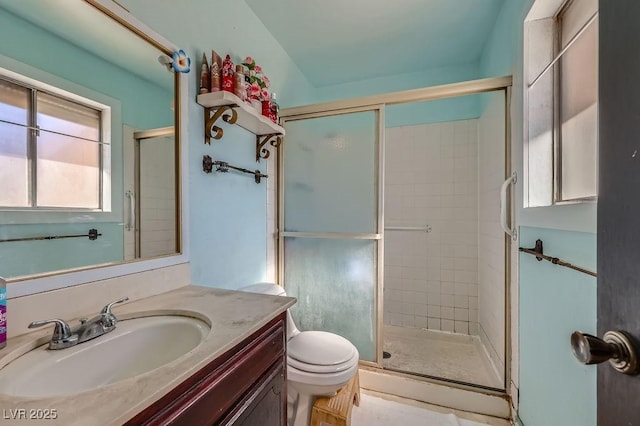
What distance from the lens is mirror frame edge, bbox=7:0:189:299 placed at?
738mm

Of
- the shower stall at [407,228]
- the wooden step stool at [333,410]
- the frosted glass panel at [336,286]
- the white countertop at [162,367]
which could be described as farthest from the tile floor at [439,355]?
the white countertop at [162,367]

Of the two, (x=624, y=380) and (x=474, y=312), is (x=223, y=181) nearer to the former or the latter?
(x=624, y=380)

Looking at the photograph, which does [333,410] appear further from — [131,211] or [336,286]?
[131,211]

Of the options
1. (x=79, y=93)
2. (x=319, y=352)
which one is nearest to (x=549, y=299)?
(x=319, y=352)

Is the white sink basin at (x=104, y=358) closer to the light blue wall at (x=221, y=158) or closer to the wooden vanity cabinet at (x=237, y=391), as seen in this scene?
the wooden vanity cabinet at (x=237, y=391)

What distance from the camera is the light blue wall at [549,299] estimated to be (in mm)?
867

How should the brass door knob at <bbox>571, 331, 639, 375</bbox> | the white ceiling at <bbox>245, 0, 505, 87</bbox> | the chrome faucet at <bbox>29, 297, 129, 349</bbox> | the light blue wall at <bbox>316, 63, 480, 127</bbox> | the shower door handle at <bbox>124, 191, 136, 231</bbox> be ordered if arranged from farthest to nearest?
the light blue wall at <bbox>316, 63, 480, 127</bbox>, the white ceiling at <bbox>245, 0, 505, 87</bbox>, the shower door handle at <bbox>124, 191, 136, 231</bbox>, the chrome faucet at <bbox>29, 297, 129, 349</bbox>, the brass door knob at <bbox>571, 331, 639, 375</bbox>

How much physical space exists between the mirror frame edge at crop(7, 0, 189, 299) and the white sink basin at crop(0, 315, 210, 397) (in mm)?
177

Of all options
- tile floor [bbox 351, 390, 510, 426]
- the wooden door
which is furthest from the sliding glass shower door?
the wooden door

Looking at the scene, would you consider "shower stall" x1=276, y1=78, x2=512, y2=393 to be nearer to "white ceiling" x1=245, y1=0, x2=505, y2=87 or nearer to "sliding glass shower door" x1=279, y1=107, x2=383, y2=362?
"sliding glass shower door" x1=279, y1=107, x2=383, y2=362

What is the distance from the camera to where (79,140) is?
0.84 m

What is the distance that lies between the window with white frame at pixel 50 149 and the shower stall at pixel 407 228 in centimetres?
124

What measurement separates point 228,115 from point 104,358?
1.15m

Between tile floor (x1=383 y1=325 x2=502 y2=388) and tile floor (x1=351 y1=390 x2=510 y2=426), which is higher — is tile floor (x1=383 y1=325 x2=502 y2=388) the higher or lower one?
the higher one
